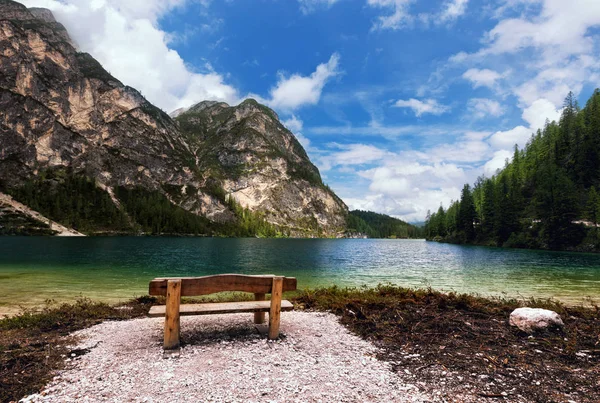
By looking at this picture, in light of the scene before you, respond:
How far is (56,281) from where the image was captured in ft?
85.3

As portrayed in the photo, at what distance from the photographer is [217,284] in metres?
8.16

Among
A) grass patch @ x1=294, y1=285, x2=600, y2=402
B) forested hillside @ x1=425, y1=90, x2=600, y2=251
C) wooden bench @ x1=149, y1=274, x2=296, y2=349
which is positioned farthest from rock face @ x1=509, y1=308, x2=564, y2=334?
forested hillside @ x1=425, y1=90, x2=600, y2=251

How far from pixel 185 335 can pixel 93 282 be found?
73.2 ft

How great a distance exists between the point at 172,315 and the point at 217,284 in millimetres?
1289

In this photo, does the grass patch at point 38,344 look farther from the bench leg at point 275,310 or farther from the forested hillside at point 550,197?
the forested hillside at point 550,197

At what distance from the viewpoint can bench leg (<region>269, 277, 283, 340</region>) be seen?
8617 millimetres

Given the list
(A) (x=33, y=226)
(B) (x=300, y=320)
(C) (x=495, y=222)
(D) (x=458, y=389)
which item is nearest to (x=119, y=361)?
(B) (x=300, y=320)

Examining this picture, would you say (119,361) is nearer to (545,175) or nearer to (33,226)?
(545,175)

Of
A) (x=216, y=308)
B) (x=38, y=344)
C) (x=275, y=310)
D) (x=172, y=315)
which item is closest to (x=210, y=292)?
(x=216, y=308)

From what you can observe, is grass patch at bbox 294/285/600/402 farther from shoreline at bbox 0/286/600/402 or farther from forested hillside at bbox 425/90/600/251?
forested hillside at bbox 425/90/600/251

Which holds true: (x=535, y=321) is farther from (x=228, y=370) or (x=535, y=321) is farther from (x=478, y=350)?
(x=228, y=370)

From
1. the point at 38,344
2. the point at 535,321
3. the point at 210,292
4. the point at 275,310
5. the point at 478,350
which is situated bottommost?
the point at 38,344

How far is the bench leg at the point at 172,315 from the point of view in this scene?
760 cm

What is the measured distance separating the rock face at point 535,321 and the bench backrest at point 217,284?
6772mm
